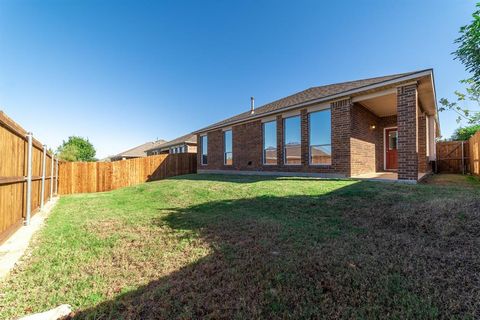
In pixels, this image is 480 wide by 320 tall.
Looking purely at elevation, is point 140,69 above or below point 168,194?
above

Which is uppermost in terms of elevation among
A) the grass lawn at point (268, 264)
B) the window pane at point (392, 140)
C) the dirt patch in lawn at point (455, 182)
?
the window pane at point (392, 140)

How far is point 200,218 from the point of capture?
500cm

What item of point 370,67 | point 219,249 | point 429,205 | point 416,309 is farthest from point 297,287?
point 370,67

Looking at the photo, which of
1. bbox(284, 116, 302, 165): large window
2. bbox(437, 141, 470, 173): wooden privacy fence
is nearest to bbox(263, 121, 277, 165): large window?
bbox(284, 116, 302, 165): large window

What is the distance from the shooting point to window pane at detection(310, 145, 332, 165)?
9836 mm

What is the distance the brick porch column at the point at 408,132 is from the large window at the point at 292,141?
13.8 ft

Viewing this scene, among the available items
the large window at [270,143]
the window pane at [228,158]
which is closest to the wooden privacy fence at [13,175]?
the large window at [270,143]

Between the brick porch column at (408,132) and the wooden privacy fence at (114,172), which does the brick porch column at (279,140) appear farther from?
the wooden privacy fence at (114,172)

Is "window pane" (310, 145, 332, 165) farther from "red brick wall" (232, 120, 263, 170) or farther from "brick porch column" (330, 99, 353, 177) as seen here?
"red brick wall" (232, 120, 263, 170)

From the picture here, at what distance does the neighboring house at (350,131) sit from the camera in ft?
24.6

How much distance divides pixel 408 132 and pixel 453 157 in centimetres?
982

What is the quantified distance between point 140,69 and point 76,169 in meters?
7.61

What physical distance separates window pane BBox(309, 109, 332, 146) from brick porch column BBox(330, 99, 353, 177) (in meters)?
0.31

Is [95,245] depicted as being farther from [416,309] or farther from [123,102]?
[123,102]
